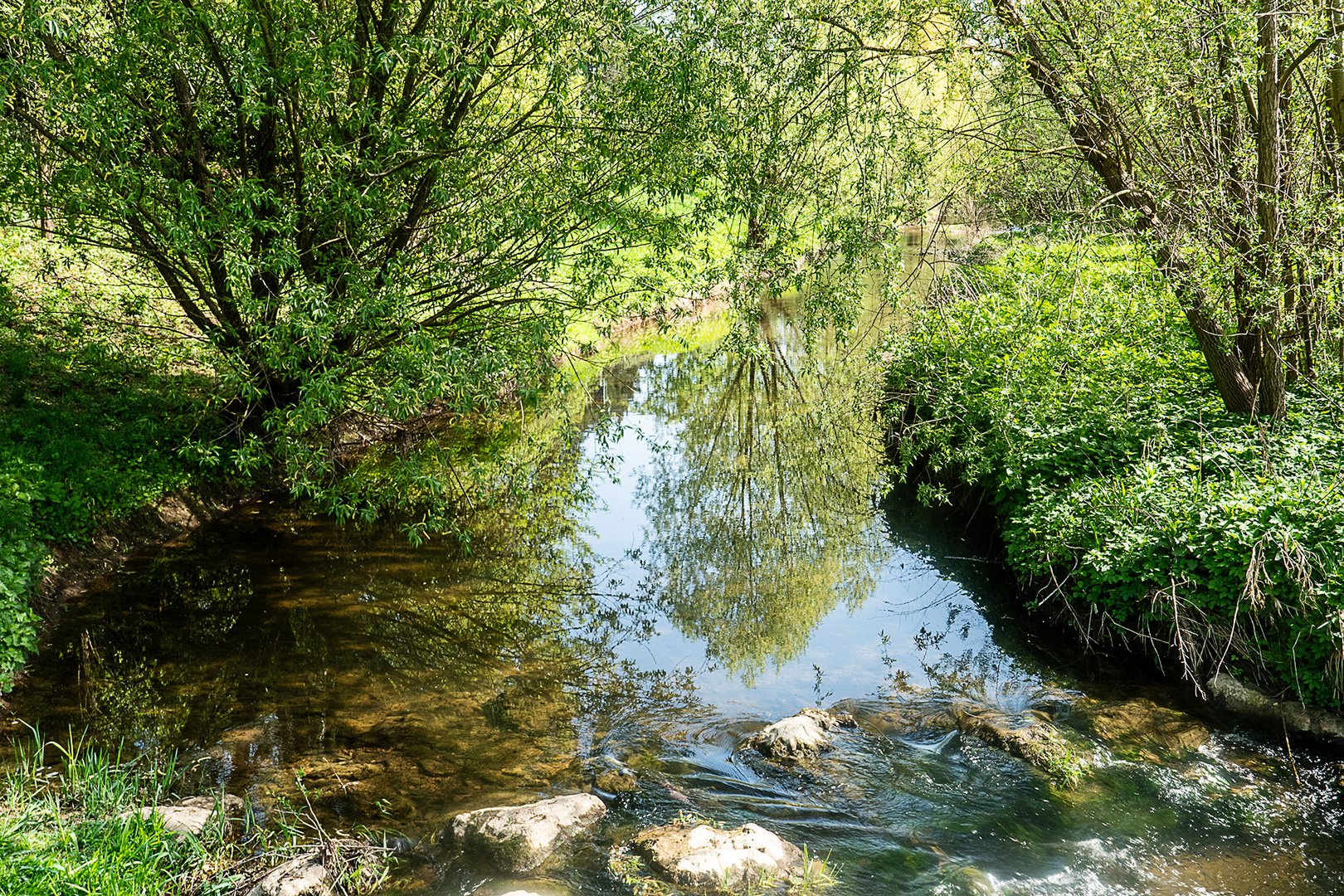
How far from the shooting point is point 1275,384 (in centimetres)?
1020

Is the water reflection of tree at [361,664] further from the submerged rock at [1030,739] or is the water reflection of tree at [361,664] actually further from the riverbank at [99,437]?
the submerged rock at [1030,739]

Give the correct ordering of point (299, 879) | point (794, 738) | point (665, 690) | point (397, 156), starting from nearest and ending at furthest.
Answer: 1. point (299, 879)
2. point (794, 738)
3. point (665, 690)
4. point (397, 156)

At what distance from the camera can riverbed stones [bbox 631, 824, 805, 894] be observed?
588 cm

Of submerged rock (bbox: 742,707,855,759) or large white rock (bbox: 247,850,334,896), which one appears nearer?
large white rock (bbox: 247,850,334,896)

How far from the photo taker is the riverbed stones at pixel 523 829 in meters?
6.12

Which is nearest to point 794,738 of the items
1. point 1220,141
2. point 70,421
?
point 1220,141

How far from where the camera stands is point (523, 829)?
626 centimetres

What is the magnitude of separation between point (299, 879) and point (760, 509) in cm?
895

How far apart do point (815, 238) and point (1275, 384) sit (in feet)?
18.3

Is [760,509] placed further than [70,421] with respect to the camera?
Yes

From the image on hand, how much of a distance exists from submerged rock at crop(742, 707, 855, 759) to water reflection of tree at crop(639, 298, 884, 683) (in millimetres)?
1354

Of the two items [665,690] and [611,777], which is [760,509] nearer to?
[665,690]

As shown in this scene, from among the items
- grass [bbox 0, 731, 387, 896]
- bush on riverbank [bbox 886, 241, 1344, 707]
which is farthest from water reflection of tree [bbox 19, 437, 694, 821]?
bush on riverbank [bbox 886, 241, 1344, 707]

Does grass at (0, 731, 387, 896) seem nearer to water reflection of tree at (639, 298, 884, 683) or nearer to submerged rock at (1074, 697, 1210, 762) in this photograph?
water reflection of tree at (639, 298, 884, 683)
